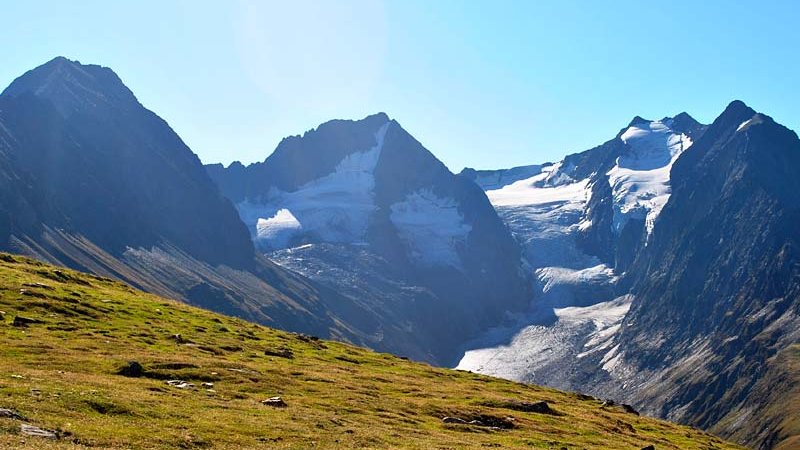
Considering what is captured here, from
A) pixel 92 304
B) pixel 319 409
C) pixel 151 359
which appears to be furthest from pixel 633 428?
pixel 92 304

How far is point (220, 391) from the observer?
54844 mm

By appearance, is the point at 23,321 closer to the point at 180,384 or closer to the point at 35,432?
the point at 180,384

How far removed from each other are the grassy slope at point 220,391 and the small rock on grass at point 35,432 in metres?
0.53

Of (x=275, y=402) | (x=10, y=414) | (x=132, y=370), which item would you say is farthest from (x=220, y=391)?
(x=10, y=414)

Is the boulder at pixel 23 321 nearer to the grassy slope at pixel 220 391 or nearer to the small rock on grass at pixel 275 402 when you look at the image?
the grassy slope at pixel 220 391

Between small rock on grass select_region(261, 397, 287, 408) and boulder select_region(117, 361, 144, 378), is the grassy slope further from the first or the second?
small rock on grass select_region(261, 397, 287, 408)

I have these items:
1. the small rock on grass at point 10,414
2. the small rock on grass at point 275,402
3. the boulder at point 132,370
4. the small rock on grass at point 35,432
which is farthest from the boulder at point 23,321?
the small rock on grass at point 35,432

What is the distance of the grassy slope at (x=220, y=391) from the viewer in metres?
40.2

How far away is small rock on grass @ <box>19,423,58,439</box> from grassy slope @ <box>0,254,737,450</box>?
20.7 inches

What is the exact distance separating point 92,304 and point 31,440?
2089 inches

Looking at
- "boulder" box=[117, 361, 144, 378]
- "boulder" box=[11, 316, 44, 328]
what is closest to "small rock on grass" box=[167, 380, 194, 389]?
"boulder" box=[117, 361, 144, 378]

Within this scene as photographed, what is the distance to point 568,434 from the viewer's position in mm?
64625

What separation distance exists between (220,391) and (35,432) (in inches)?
834

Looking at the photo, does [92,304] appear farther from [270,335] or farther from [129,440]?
[129,440]
